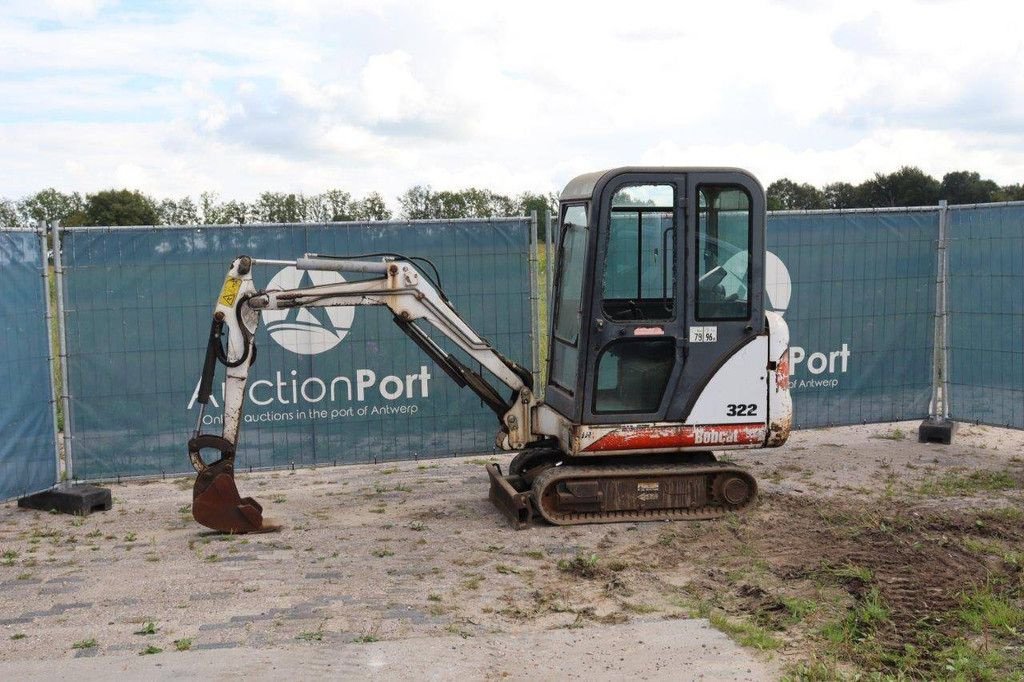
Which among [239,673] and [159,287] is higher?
[159,287]

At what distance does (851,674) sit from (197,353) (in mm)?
7310

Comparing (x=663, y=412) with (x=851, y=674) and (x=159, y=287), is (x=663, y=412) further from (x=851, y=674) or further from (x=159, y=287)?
(x=159, y=287)

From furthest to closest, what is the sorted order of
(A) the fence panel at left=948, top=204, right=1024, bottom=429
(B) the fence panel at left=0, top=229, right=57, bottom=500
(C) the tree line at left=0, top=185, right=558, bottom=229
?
(C) the tree line at left=0, top=185, right=558, bottom=229 → (A) the fence panel at left=948, top=204, right=1024, bottom=429 → (B) the fence panel at left=0, top=229, right=57, bottom=500

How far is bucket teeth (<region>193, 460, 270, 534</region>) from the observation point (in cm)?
866

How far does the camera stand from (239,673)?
5793 mm

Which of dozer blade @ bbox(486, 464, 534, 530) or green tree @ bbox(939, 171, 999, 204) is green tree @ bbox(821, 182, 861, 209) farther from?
dozer blade @ bbox(486, 464, 534, 530)

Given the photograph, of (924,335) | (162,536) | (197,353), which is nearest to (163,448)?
(197,353)

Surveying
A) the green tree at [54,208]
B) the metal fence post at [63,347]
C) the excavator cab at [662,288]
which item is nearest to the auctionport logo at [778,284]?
the excavator cab at [662,288]

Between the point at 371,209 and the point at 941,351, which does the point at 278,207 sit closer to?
the point at 371,209

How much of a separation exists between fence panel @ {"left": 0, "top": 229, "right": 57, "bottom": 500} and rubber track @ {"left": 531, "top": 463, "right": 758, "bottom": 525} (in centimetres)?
470

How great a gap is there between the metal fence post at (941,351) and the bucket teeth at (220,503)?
794cm

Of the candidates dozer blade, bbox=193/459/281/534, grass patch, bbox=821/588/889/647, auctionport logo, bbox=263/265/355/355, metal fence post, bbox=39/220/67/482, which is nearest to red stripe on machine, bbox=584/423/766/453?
grass patch, bbox=821/588/889/647

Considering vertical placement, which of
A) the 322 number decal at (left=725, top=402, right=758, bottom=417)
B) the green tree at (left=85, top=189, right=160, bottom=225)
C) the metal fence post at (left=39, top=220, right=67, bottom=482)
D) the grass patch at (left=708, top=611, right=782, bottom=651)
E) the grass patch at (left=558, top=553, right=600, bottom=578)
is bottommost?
the grass patch at (left=708, top=611, right=782, bottom=651)

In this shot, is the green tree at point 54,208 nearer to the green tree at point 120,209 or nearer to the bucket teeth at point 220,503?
the green tree at point 120,209
